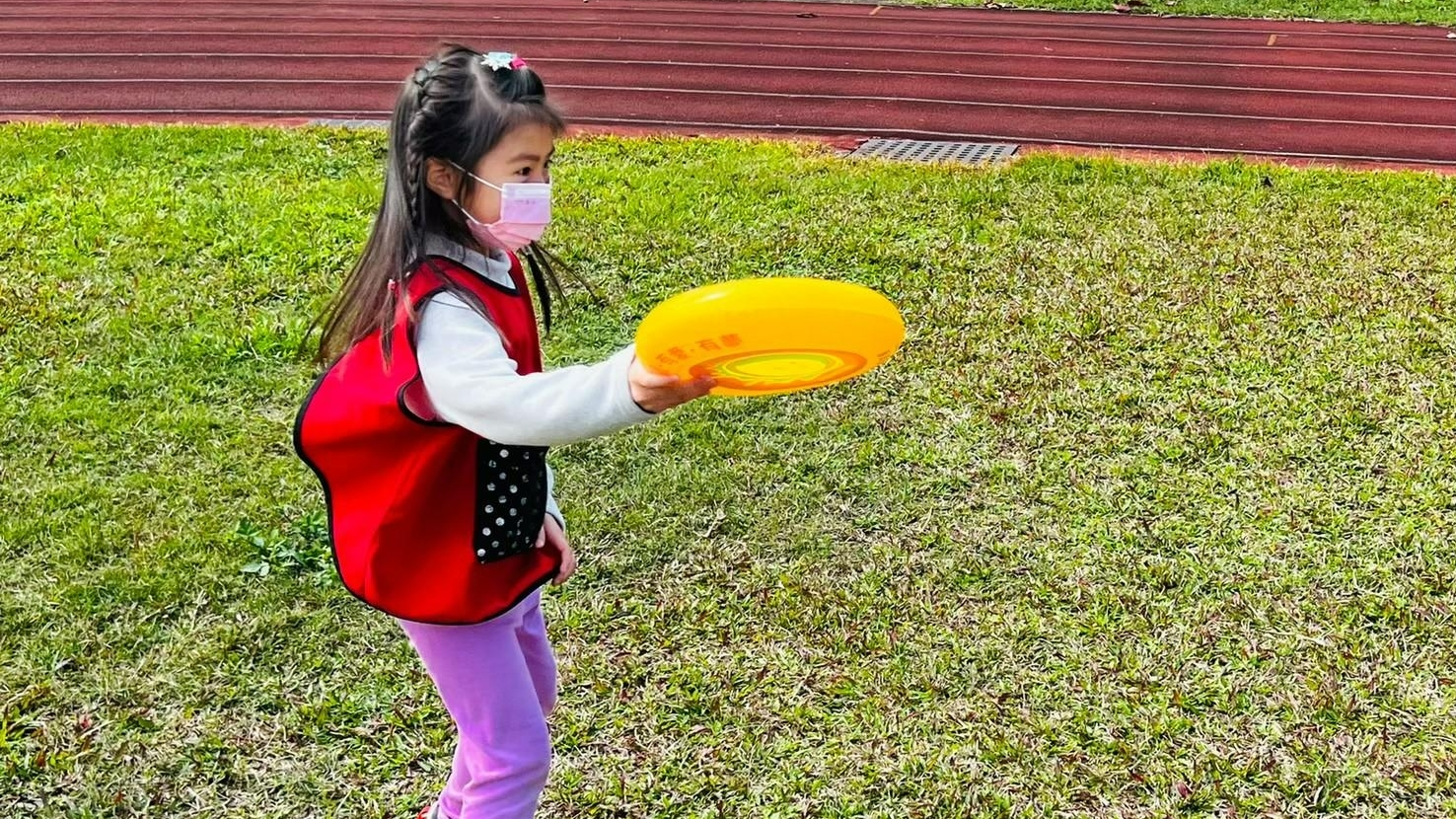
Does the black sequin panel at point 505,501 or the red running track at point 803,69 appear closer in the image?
the black sequin panel at point 505,501

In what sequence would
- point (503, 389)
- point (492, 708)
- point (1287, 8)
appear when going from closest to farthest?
point (503, 389), point (492, 708), point (1287, 8)

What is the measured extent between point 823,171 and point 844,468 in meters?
3.35

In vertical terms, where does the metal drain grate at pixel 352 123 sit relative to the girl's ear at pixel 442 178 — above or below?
below

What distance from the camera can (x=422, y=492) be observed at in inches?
73.5

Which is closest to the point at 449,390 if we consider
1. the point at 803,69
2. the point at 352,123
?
the point at 352,123

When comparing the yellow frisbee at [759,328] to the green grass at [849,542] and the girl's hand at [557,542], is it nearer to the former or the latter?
the girl's hand at [557,542]

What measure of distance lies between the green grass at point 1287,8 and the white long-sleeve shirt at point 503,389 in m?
13.4

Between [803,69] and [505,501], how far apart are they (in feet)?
32.3

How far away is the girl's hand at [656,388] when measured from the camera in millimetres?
1510

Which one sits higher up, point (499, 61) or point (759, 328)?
point (499, 61)

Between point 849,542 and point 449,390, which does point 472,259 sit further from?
point 849,542

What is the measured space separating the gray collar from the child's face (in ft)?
0.18

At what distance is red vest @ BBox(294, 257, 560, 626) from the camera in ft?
6.03

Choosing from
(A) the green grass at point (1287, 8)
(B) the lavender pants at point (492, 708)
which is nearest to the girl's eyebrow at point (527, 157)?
(B) the lavender pants at point (492, 708)
